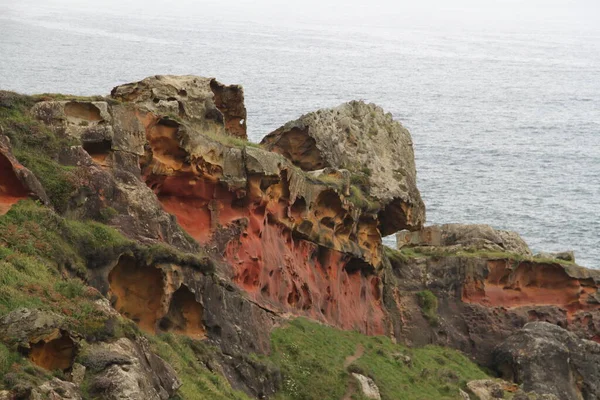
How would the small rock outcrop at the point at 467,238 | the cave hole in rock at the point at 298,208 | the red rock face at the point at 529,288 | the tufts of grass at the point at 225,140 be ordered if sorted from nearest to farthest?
the tufts of grass at the point at 225,140
the cave hole in rock at the point at 298,208
the red rock face at the point at 529,288
the small rock outcrop at the point at 467,238

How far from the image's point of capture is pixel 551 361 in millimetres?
63656

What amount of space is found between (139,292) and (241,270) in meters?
11.5

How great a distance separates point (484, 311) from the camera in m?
70.5

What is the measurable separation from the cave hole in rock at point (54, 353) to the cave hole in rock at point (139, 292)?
1248 centimetres

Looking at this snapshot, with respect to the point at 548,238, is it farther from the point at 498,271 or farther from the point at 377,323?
the point at 377,323

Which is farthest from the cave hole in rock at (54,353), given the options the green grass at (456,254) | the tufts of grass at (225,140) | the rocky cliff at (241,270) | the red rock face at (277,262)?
the green grass at (456,254)

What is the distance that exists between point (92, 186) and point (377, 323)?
89.3ft

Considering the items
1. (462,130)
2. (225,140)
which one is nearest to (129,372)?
(225,140)

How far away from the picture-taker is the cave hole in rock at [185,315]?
41.8m

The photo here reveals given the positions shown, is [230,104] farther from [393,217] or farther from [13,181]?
[13,181]

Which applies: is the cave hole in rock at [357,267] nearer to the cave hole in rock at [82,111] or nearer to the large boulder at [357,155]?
the large boulder at [357,155]

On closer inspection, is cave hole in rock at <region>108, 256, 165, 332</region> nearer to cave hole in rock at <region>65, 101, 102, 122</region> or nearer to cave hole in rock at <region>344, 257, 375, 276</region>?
cave hole in rock at <region>65, 101, 102, 122</region>

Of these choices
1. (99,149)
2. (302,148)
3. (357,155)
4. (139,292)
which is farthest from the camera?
(357,155)

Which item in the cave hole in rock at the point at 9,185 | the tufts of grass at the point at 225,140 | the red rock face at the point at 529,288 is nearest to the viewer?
the cave hole in rock at the point at 9,185
